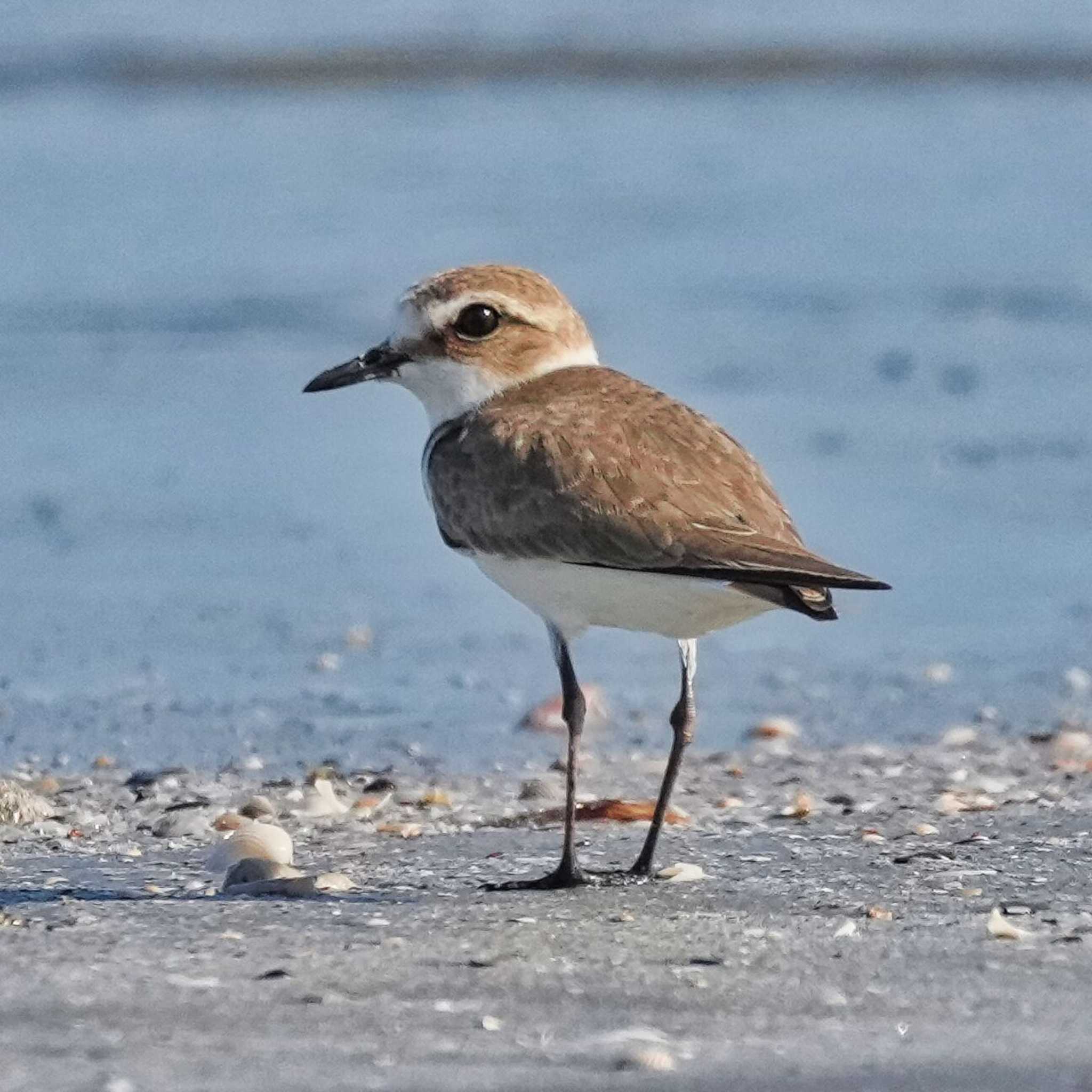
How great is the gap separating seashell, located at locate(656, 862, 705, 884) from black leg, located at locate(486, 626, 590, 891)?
13 cm

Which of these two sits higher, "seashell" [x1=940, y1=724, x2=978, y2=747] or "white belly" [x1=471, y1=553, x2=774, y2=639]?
"white belly" [x1=471, y1=553, x2=774, y2=639]

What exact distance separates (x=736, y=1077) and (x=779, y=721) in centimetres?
279

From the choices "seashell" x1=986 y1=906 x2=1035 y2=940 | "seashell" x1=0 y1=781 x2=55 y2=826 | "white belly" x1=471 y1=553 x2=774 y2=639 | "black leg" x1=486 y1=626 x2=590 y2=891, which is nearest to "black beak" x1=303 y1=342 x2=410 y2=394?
"white belly" x1=471 y1=553 x2=774 y2=639

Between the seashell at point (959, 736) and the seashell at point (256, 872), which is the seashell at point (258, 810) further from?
the seashell at point (959, 736)

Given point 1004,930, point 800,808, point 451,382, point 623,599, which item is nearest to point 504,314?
point 451,382

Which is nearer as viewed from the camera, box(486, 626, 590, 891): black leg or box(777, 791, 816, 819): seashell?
box(486, 626, 590, 891): black leg

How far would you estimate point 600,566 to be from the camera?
4195 millimetres

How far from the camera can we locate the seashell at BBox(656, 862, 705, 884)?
4.23 metres

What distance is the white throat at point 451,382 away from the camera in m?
4.80

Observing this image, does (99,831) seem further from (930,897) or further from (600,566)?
(930,897)

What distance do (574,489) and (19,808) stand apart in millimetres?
1302

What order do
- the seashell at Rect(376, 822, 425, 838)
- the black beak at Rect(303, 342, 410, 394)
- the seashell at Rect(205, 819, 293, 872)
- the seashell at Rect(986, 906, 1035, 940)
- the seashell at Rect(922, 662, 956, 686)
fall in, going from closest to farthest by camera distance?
the seashell at Rect(986, 906, 1035, 940) < the seashell at Rect(205, 819, 293, 872) < the seashell at Rect(376, 822, 425, 838) < the black beak at Rect(303, 342, 410, 394) < the seashell at Rect(922, 662, 956, 686)

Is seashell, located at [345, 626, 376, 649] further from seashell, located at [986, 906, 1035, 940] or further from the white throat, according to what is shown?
seashell, located at [986, 906, 1035, 940]

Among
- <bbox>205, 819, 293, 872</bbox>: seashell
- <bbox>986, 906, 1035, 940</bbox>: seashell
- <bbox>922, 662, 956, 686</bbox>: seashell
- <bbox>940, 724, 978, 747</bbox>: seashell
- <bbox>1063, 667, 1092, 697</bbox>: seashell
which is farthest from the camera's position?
<bbox>922, 662, 956, 686</bbox>: seashell
